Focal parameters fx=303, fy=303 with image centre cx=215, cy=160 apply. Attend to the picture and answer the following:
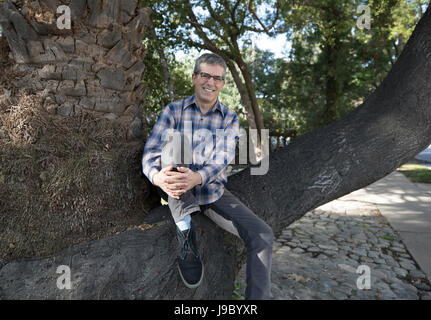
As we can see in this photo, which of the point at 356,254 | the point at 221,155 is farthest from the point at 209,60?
the point at 356,254

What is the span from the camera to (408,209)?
21.6ft

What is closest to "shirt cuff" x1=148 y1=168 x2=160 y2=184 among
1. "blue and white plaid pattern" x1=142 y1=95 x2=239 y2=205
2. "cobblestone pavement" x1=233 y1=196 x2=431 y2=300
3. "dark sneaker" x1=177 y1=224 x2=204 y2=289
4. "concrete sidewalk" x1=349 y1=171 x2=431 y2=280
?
"blue and white plaid pattern" x1=142 y1=95 x2=239 y2=205

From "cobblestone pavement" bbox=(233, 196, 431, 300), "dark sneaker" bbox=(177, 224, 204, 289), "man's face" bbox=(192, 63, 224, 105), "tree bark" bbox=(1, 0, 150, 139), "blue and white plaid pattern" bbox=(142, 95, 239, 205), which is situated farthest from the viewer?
"cobblestone pavement" bbox=(233, 196, 431, 300)

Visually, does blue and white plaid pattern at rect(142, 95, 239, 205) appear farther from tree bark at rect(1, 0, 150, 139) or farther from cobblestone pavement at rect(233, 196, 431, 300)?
cobblestone pavement at rect(233, 196, 431, 300)

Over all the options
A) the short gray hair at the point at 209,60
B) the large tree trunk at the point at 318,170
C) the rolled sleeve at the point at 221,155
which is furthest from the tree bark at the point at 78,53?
the large tree trunk at the point at 318,170

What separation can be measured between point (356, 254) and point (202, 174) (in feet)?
10.7

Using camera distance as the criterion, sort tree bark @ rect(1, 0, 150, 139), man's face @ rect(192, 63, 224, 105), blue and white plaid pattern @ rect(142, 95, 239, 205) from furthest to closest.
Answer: man's face @ rect(192, 63, 224, 105) → blue and white plaid pattern @ rect(142, 95, 239, 205) → tree bark @ rect(1, 0, 150, 139)

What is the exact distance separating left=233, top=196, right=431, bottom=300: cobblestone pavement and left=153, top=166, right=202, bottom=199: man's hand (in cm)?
172

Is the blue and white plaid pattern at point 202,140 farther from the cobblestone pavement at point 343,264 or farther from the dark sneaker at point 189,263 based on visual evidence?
the cobblestone pavement at point 343,264

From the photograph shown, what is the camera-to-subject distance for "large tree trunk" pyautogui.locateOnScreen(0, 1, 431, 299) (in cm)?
208

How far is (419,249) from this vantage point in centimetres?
452

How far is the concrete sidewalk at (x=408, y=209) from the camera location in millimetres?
4566

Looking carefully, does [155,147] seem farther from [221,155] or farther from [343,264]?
[343,264]
